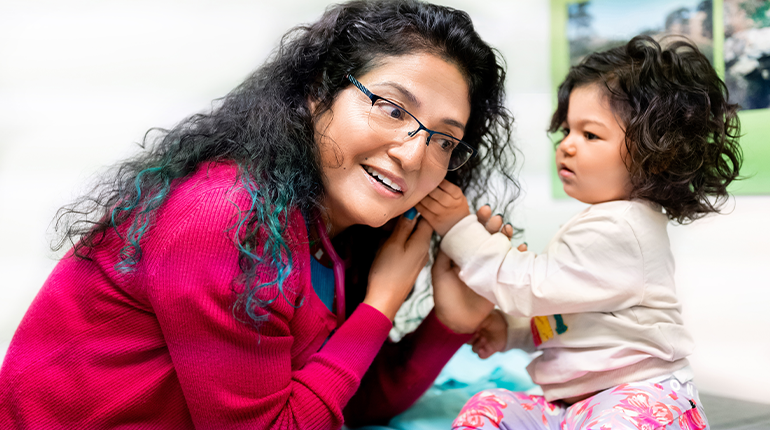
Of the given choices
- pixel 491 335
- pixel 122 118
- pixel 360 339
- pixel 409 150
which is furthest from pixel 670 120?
pixel 122 118

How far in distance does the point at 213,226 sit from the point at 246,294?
0.38ft

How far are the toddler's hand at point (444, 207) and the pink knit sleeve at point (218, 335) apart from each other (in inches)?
16.9

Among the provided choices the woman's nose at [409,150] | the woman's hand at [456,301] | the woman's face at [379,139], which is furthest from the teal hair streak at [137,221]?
the woman's hand at [456,301]

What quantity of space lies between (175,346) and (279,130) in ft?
1.36

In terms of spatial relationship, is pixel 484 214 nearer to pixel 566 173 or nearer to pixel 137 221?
pixel 566 173

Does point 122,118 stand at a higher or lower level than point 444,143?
higher

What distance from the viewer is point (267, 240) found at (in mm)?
894

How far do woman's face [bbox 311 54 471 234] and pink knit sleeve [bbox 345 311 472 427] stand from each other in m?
0.44

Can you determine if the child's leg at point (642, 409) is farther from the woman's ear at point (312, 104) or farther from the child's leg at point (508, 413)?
the woman's ear at point (312, 104)

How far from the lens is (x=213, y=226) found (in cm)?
84

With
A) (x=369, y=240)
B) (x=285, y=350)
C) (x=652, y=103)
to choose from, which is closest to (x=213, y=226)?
(x=285, y=350)

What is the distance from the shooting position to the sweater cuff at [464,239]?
1210 millimetres

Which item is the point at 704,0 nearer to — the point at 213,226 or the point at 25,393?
the point at 213,226

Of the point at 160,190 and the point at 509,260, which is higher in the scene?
the point at 160,190
